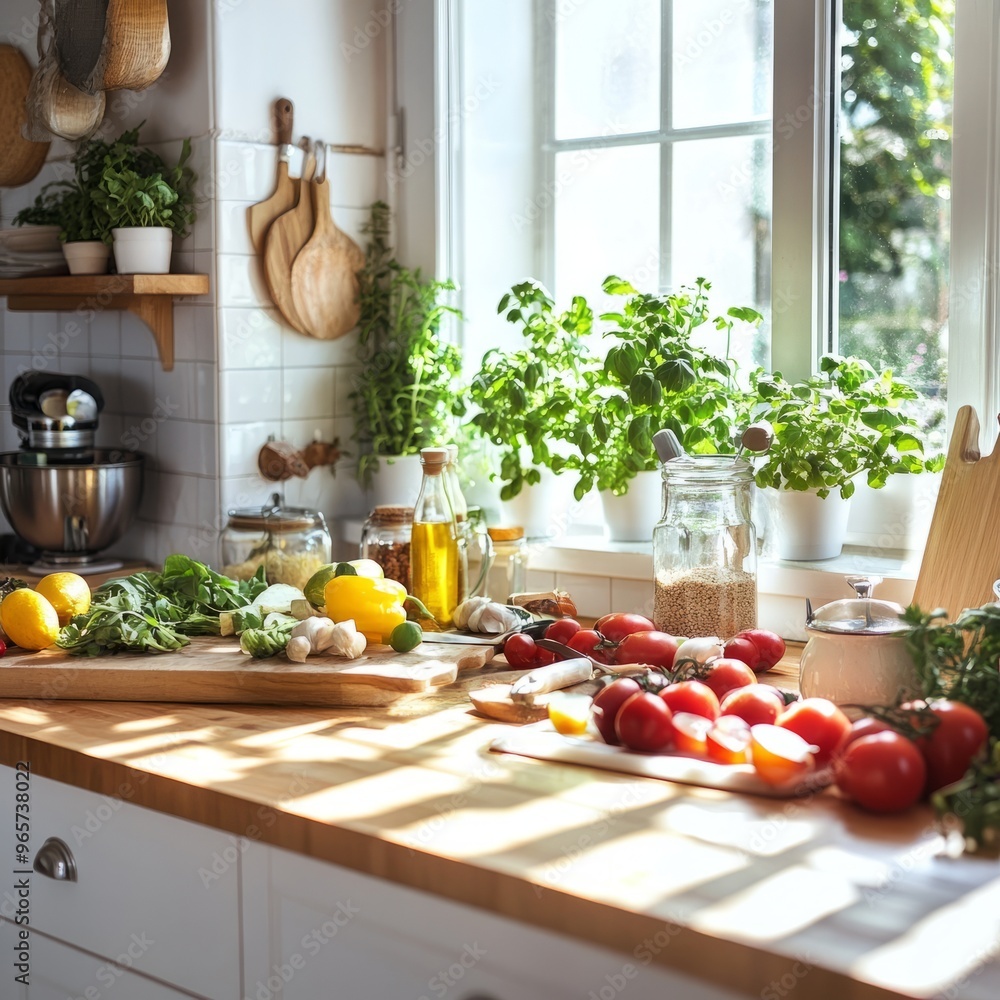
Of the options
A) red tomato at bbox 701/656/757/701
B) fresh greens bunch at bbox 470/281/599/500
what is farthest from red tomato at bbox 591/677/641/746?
fresh greens bunch at bbox 470/281/599/500

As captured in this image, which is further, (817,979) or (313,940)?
(313,940)

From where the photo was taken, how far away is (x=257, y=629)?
1.62 meters

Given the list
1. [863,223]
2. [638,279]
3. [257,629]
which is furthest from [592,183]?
[257,629]

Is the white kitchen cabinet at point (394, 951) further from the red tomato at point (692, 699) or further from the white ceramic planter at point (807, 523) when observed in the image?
the white ceramic planter at point (807, 523)

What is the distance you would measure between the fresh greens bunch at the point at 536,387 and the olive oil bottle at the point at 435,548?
221 mm

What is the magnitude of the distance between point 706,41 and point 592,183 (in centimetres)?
30

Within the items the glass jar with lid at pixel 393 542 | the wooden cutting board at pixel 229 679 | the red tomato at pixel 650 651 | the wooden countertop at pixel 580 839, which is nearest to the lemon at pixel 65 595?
the wooden cutting board at pixel 229 679

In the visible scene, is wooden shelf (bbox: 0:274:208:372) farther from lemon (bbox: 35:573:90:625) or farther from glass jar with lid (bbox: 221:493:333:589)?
lemon (bbox: 35:573:90:625)

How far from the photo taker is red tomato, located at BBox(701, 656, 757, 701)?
141 cm

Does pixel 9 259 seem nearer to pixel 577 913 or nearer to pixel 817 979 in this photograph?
pixel 577 913

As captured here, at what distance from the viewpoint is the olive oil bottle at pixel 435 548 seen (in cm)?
183

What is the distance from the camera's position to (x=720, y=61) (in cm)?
195

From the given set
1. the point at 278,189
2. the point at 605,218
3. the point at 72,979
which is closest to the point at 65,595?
the point at 72,979

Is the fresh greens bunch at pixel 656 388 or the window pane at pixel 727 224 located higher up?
the window pane at pixel 727 224
